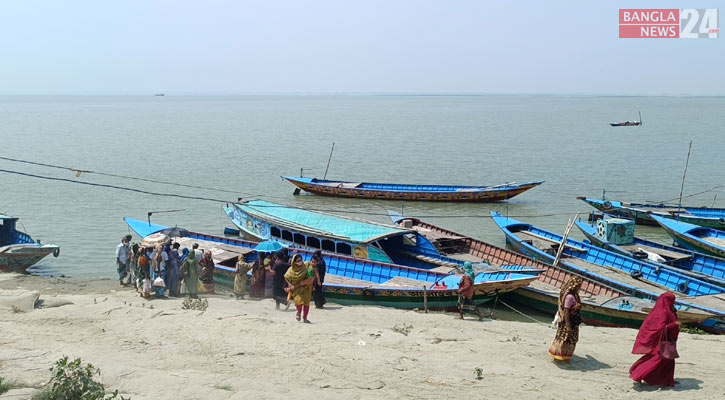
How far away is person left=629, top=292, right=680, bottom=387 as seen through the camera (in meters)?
8.93

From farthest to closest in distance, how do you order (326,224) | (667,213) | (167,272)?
1. (667,213)
2. (326,224)
3. (167,272)

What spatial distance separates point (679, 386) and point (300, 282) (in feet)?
21.6

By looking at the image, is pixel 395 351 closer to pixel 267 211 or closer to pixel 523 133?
pixel 267 211

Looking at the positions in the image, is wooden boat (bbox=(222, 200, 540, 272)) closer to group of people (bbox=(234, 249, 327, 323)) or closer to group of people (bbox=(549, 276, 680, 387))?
group of people (bbox=(234, 249, 327, 323))

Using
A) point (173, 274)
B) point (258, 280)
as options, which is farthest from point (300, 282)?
point (173, 274)

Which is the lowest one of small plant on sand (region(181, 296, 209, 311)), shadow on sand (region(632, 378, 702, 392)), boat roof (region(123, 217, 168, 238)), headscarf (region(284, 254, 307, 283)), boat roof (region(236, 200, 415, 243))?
shadow on sand (region(632, 378, 702, 392))

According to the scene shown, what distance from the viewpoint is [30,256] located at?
21188 millimetres

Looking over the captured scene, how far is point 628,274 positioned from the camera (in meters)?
19.5

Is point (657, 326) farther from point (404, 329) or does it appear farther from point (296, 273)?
point (296, 273)

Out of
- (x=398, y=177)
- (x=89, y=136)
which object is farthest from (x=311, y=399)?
(x=89, y=136)

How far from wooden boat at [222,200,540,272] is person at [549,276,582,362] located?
28.0ft

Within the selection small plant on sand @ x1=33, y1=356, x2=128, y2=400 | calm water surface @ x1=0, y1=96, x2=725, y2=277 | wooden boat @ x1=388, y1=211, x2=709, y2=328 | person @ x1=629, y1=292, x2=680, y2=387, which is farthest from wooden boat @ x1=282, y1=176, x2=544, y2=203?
small plant on sand @ x1=33, y1=356, x2=128, y2=400

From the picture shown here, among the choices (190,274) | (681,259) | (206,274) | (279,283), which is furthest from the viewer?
(681,259)

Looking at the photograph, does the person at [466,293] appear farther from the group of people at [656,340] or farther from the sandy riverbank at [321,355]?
the group of people at [656,340]
